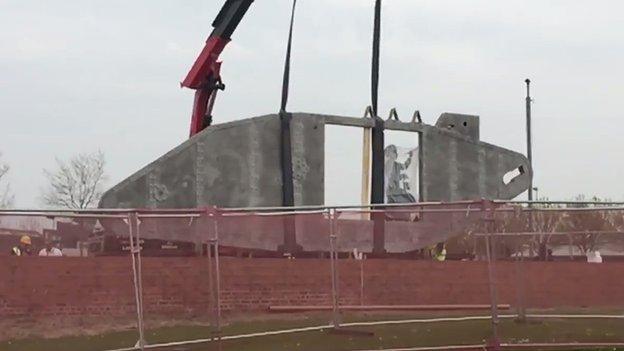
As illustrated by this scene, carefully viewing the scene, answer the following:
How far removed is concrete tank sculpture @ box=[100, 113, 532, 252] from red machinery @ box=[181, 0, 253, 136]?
2.34m

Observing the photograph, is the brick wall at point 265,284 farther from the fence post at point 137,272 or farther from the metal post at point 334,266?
the metal post at point 334,266

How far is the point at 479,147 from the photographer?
21875 millimetres

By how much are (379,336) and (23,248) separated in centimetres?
500

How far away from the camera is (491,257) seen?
1148 cm

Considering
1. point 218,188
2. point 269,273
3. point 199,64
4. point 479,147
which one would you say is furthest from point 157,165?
point 479,147

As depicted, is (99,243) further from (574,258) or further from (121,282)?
(574,258)

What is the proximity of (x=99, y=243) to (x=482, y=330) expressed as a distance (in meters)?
5.55

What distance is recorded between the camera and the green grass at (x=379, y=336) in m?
11.2

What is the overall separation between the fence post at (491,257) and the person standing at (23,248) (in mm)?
6063

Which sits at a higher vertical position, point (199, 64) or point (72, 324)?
point (199, 64)

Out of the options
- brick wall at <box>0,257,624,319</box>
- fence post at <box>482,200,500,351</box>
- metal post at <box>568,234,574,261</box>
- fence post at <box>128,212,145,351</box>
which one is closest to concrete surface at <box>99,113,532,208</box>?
brick wall at <box>0,257,624,319</box>

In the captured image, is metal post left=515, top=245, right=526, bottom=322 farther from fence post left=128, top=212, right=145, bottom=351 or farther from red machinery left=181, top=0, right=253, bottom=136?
red machinery left=181, top=0, right=253, bottom=136

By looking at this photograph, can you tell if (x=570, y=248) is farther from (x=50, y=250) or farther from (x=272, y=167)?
(x=272, y=167)

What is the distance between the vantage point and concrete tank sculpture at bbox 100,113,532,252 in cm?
1847
